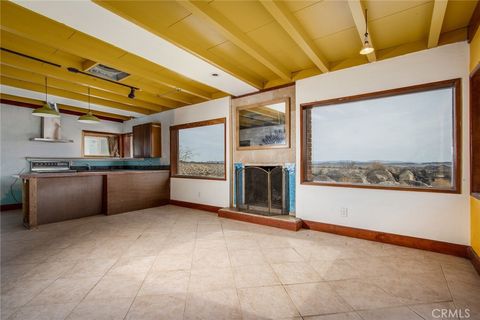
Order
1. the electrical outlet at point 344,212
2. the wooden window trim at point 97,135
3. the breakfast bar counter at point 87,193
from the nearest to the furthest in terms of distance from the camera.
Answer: the electrical outlet at point 344,212, the breakfast bar counter at point 87,193, the wooden window trim at point 97,135

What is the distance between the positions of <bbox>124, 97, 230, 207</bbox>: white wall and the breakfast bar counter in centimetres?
56

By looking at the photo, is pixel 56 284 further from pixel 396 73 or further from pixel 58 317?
pixel 396 73

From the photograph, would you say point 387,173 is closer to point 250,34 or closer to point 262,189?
point 262,189

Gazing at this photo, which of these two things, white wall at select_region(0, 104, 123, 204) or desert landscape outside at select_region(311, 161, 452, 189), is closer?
desert landscape outside at select_region(311, 161, 452, 189)

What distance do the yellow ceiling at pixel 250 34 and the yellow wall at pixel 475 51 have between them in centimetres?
25

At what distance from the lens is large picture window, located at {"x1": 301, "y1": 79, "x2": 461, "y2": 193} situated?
2.72 m

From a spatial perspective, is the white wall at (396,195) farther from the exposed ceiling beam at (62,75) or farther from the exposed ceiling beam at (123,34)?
the exposed ceiling beam at (62,75)

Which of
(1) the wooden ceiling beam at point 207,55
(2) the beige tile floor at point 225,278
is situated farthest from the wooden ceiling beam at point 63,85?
(1) the wooden ceiling beam at point 207,55

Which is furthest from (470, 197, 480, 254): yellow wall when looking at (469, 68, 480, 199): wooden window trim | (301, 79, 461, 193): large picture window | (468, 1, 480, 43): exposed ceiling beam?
(468, 1, 480, 43): exposed ceiling beam

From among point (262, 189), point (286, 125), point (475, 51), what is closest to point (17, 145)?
point (262, 189)

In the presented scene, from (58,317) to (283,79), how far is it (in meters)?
4.14

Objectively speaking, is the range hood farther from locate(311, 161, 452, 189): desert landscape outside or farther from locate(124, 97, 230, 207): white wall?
locate(311, 161, 452, 189): desert landscape outside

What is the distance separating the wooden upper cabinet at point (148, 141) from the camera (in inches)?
234

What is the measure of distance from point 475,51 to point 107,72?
16.8 ft
